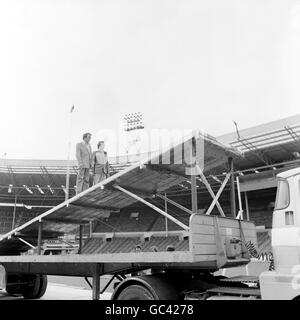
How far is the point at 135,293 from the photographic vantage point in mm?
4914

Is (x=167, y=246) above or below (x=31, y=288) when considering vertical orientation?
above

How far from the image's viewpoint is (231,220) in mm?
5570

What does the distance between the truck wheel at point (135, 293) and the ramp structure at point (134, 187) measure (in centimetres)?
98

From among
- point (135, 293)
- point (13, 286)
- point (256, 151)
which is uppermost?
point (256, 151)

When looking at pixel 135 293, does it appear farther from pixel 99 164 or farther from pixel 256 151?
pixel 256 151

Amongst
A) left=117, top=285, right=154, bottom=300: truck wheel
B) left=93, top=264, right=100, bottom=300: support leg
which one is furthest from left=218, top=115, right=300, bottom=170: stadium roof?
left=117, top=285, right=154, bottom=300: truck wheel

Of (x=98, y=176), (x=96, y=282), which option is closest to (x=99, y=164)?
(x=98, y=176)

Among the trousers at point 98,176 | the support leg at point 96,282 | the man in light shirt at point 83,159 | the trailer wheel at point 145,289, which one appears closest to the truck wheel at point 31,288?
the man in light shirt at point 83,159

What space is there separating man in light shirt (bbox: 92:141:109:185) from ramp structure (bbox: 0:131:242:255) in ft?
4.61

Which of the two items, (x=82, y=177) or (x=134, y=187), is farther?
(x=82, y=177)

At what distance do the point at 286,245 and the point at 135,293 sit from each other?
6.86 feet
